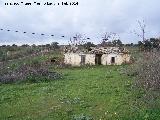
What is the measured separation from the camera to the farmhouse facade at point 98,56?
56.9m

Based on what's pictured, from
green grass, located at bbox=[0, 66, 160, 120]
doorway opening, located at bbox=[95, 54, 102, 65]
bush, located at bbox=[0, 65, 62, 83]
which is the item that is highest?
doorway opening, located at bbox=[95, 54, 102, 65]

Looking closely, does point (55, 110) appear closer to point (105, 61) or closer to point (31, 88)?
point (31, 88)

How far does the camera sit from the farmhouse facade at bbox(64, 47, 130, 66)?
56.9 meters

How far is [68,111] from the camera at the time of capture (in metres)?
17.7

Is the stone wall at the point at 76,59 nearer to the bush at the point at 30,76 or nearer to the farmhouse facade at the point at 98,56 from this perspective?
the farmhouse facade at the point at 98,56

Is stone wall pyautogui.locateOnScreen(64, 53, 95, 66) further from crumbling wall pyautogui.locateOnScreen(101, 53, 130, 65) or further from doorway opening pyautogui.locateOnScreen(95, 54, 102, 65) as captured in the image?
crumbling wall pyautogui.locateOnScreen(101, 53, 130, 65)

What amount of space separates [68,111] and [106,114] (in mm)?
1791

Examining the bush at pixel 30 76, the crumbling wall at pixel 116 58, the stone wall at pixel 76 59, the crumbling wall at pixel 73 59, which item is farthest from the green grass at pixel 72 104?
the crumbling wall at pixel 73 59

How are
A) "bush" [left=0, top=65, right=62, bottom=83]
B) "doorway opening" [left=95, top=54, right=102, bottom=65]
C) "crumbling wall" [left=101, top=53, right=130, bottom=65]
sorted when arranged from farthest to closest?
"doorway opening" [left=95, top=54, right=102, bottom=65] < "crumbling wall" [left=101, top=53, right=130, bottom=65] < "bush" [left=0, top=65, right=62, bottom=83]

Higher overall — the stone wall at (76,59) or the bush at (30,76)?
the stone wall at (76,59)

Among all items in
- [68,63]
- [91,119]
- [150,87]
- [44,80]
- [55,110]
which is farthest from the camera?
[68,63]

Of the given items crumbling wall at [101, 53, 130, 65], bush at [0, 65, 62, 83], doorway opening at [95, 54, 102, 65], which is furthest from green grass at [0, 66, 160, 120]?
doorway opening at [95, 54, 102, 65]

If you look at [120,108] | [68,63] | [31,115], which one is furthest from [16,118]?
[68,63]

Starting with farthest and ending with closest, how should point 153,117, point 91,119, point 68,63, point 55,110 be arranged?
point 68,63 < point 55,110 < point 91,119 < point 153,117
